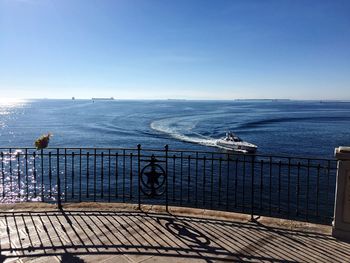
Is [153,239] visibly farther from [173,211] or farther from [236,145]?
→ [236,145]

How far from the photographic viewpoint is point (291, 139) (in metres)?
53.6

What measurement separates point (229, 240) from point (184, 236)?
80cm

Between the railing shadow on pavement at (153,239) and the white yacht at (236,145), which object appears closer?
the railing shadow on pavement at (153,239)

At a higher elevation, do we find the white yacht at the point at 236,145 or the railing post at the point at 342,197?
the railing post at the point at 342,197

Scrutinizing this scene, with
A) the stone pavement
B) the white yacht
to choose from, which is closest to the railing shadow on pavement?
the stone pavement

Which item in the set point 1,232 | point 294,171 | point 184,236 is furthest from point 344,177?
point 294,171

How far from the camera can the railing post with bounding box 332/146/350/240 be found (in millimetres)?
5695

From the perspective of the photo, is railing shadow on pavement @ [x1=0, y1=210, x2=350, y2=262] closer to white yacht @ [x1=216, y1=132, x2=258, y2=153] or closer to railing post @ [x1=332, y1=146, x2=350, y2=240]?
railing post @ [x1=332, y1=146, x2=350, y2=240]

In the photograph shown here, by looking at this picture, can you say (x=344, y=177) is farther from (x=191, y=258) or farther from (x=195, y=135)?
(x=195, y=135)

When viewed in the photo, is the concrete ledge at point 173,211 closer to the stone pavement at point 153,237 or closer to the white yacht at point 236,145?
the stone pavement at point 153,237

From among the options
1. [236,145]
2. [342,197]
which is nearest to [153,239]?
[342,197]

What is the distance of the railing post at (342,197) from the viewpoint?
18.7ft

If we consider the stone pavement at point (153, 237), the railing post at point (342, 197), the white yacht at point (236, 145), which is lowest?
the white yacht at point (236, 145)

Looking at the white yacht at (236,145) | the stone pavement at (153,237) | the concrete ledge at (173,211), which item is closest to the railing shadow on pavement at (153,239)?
the stone pavement at (153,237)
